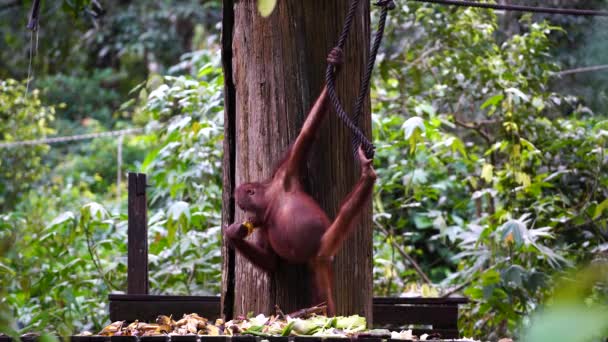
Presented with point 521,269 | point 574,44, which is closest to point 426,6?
point 574,44

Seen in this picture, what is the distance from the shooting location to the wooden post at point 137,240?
4.00m

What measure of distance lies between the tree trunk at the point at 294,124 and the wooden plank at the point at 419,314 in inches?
46.3

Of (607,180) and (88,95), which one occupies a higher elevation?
(88,95)

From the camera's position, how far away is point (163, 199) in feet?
21.7

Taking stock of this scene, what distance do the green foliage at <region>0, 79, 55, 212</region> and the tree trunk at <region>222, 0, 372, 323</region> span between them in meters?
4.93

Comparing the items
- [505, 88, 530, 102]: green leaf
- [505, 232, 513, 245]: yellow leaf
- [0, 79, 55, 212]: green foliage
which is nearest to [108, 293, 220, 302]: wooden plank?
[505, 232, 513, 245]: yellow leaf

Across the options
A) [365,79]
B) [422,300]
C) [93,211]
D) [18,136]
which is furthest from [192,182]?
[18,136]

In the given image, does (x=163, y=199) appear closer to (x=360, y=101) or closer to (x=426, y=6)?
(x=426, y=6)

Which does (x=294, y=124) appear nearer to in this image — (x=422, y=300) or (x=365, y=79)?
(x=365, y=79)

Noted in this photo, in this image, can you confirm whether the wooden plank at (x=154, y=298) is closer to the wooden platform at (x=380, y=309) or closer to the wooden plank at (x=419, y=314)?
the wooden platform at (x=380, y=309)

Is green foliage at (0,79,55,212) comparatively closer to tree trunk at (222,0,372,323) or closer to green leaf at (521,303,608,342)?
tree trunk at (222,0,372,323)

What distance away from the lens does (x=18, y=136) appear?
298 inches

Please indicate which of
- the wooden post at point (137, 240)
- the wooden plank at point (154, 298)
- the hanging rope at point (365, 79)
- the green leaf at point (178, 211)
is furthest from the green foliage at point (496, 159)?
the hanging rope at point (365, 79)

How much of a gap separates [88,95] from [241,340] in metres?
11.6
